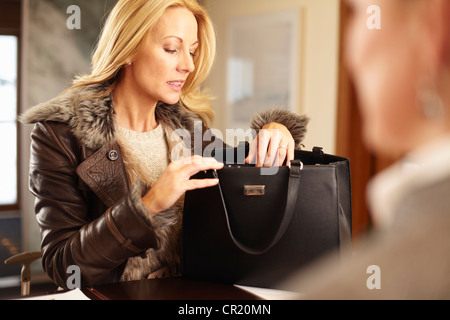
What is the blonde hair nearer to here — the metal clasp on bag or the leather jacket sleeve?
the leather jacket sleeve

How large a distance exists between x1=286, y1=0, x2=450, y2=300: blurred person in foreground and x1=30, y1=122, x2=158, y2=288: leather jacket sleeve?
0.62m

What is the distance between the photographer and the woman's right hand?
0.87 metres

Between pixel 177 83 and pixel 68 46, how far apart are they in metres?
2.19

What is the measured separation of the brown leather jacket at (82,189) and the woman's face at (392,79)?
62cm

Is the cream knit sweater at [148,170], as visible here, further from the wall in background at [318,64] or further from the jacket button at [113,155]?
the wall in background at [318,64]

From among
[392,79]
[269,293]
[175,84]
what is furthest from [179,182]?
[392,79]

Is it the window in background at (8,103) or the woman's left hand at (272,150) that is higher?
the window in background at (8,103)

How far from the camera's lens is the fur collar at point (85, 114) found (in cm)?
108

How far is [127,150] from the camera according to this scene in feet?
3.76
